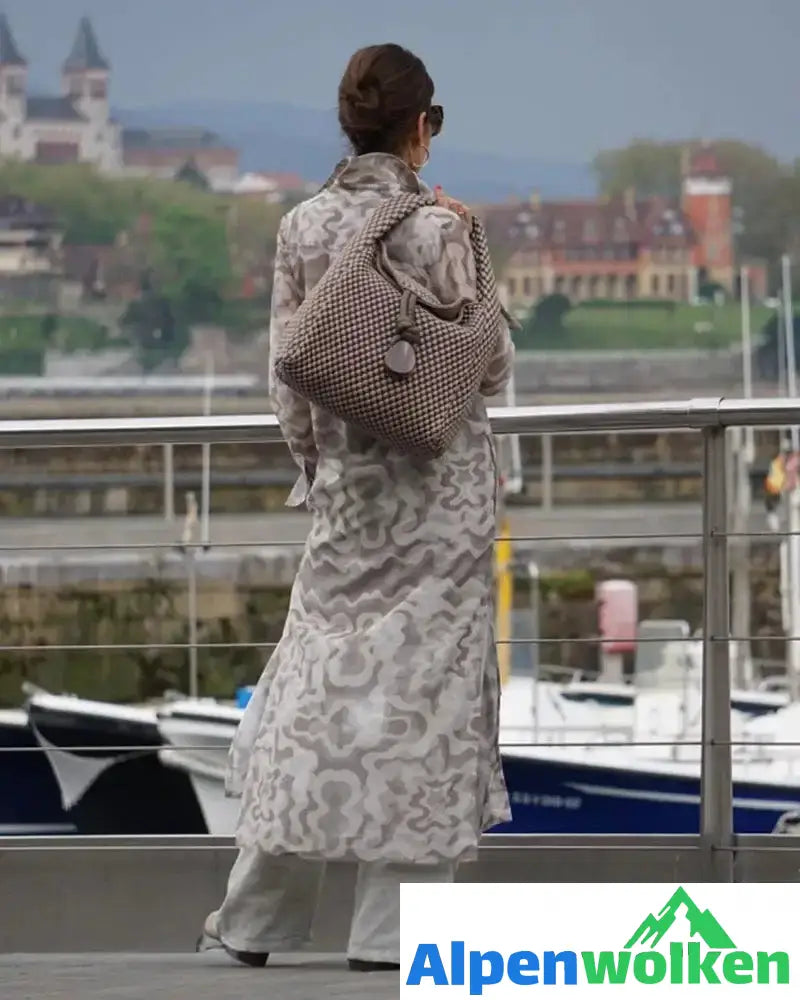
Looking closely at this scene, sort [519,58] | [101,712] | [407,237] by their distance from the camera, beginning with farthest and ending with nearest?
1. [519,58]
2. [101,712]
3. [407,237]

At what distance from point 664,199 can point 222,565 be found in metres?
9.00

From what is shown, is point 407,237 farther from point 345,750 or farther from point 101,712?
point 101,712

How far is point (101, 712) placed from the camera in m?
12.6

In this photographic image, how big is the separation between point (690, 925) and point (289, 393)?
53 centimetres

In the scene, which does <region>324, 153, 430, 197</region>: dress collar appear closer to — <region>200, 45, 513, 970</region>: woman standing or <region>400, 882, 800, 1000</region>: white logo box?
<region>200, 45, 513, 970</region>: woman standing

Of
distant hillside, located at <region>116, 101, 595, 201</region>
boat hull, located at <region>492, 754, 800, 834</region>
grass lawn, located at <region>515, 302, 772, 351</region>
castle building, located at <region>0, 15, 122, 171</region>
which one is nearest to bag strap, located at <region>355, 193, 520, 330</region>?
boat hull, located at <region>492, 754, 800, 834</region>

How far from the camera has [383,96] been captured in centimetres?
157

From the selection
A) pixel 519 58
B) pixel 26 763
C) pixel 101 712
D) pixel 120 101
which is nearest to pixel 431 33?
pixel 519 58

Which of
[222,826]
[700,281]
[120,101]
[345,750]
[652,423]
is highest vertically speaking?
[120,101]

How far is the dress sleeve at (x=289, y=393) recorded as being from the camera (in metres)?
1.59

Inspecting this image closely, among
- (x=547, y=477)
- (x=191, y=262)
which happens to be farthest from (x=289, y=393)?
(x=191, y=262)

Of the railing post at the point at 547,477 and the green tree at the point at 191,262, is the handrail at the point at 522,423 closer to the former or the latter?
the railing post at the point at 547,477

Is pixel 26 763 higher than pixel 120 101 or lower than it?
lower

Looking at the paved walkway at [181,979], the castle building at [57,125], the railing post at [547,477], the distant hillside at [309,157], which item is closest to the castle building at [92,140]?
the castle building at [57,125]
